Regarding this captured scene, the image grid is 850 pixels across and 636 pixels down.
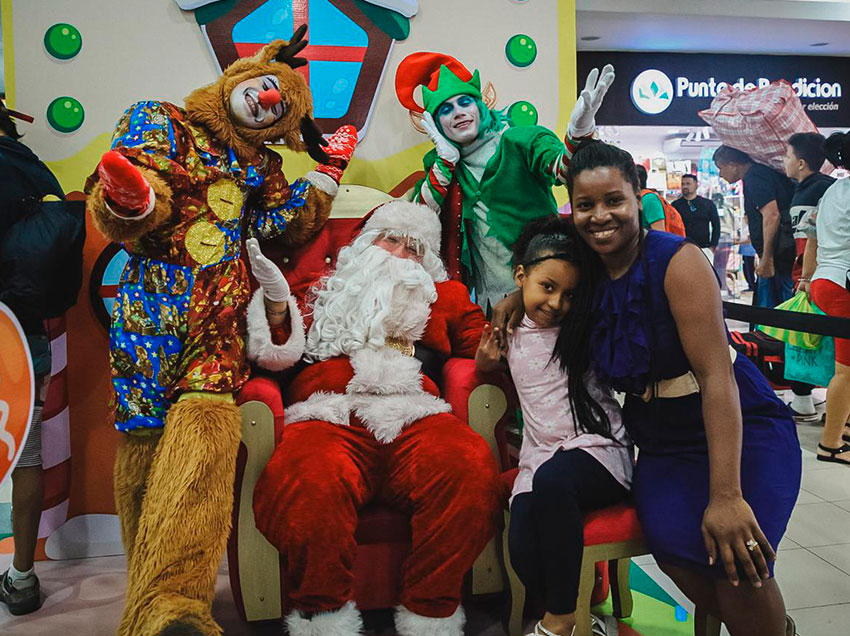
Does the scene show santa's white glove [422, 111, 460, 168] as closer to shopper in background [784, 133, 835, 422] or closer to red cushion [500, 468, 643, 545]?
red cushion [500, 468, 643, 545]

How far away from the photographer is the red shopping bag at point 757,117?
6410 millimetres

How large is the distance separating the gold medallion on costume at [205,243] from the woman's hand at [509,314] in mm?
902

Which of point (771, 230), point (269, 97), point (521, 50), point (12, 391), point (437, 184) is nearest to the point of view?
point (12, 391)

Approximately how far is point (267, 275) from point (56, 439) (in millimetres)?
1345

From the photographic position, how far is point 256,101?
7.26 feet

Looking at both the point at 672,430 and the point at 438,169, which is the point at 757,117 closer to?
the point at 438,169

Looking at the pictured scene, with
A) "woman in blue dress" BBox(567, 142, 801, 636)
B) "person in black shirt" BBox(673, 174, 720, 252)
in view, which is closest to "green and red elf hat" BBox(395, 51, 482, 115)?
"woman in blue dress" BBox(567, 142, 801, 636)

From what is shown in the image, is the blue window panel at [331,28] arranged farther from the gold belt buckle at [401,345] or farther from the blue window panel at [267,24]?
the gold belt buckle at [401,345]

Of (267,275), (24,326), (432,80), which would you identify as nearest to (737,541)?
(267,275)

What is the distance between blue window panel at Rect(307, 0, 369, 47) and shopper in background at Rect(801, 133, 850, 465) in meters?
2.83

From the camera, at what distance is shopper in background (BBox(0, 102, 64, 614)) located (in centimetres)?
222

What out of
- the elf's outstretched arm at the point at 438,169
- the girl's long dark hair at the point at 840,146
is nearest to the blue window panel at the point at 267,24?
the elf's outstretched arm at the point at 438,169

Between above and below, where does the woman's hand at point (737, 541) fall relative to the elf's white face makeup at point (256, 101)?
below

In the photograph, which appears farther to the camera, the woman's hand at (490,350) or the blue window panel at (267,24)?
the blue window panel at (267,24)
